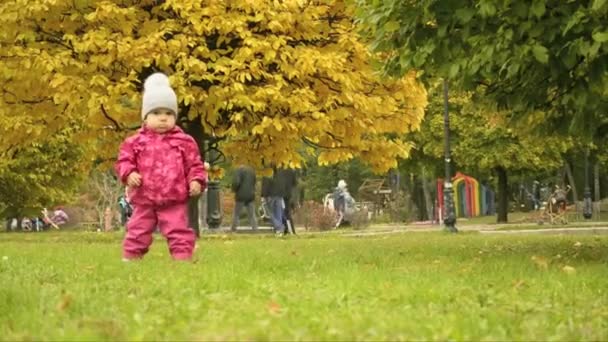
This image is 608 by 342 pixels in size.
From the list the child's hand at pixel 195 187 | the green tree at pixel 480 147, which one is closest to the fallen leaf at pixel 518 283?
the child's hand at pixel 195 187

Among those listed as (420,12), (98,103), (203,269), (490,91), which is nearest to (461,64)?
(420,12)

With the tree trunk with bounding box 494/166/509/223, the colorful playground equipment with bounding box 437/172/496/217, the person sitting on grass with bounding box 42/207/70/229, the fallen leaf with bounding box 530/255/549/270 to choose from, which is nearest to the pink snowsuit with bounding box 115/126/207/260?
the fallen leaf with bounding box 530/255/549/270

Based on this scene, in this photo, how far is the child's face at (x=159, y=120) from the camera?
923 centimetres

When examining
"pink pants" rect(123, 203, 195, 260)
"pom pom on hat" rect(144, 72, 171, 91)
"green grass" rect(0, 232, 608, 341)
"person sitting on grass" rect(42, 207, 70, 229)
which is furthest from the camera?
"person sitting on grass" rect(42, 207, 70, 229)

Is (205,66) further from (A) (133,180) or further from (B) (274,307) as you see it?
(B) (274,307)

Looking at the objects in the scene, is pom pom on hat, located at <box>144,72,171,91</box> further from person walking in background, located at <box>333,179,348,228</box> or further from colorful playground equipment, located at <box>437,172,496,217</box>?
colorful playground equipment, located at <box>437,172,496,217</box>

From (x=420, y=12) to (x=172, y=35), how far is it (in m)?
6.85

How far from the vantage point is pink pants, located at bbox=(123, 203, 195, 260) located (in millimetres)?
9227

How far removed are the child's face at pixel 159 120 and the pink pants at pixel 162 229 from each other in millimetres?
747

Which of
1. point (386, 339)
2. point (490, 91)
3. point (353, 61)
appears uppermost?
point (353, 61)

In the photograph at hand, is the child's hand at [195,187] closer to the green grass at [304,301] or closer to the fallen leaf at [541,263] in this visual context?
the green grass at [304,301]

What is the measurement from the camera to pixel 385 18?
9.46 m

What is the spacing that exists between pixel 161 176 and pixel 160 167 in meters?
0.09

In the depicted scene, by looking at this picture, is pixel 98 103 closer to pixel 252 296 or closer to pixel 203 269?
pixel 203 269
